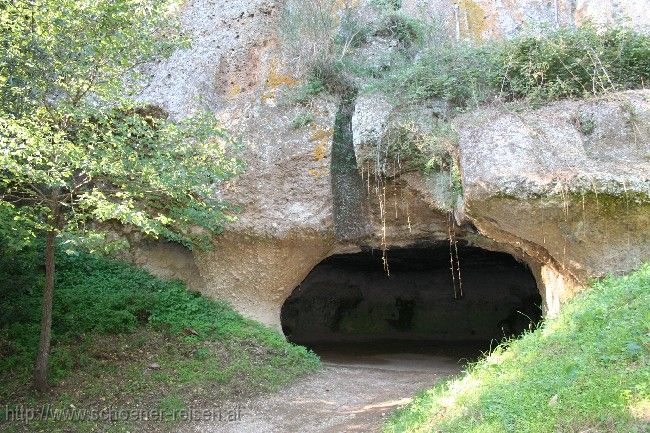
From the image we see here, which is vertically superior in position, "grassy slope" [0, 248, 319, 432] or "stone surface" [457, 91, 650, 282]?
"stone surface" [457, 91, 650, 282]

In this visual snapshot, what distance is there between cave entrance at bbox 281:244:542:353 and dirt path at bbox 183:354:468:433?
635 cm

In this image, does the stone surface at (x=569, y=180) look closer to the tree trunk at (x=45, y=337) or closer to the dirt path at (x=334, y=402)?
the dirt path at (x=334, y=402)

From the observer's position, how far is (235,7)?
1172 cm

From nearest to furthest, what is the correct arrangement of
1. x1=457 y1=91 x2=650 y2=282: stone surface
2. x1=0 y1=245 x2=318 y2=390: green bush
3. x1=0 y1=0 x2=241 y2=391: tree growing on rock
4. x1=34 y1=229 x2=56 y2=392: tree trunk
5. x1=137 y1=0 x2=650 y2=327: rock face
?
x1=0 y1=0 x2=241 y2=391: tree growing on rock < x1=34 y1=229 x2=56 y2=392: tree trunk < x1=457 y1=91 x2=650 y2=282: stone surface < x1=137 y1=0 x2=650 y2=327: rock face < x1=0 y1=245 x2=318 y2=390: green bush

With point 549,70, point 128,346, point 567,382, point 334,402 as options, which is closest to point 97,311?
point 128,346

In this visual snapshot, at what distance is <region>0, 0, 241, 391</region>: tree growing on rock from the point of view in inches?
225

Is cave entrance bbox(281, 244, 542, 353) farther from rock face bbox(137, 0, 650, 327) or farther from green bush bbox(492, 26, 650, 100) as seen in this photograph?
green bush bbox(492, 26, 650, 100)

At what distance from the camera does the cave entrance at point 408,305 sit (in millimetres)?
16828

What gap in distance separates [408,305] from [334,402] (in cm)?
1001

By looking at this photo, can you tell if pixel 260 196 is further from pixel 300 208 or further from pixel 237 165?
pixel 237 165

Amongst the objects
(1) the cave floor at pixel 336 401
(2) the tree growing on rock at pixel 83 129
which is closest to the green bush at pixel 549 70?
(2) the tree growing on rock at pixel 83 129

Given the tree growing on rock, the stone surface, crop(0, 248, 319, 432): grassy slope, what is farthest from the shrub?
crop(0, 248, 319, 432): grassy slope

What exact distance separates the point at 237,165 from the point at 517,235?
13.8 ft

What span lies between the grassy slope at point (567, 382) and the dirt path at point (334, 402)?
2.40 ft
